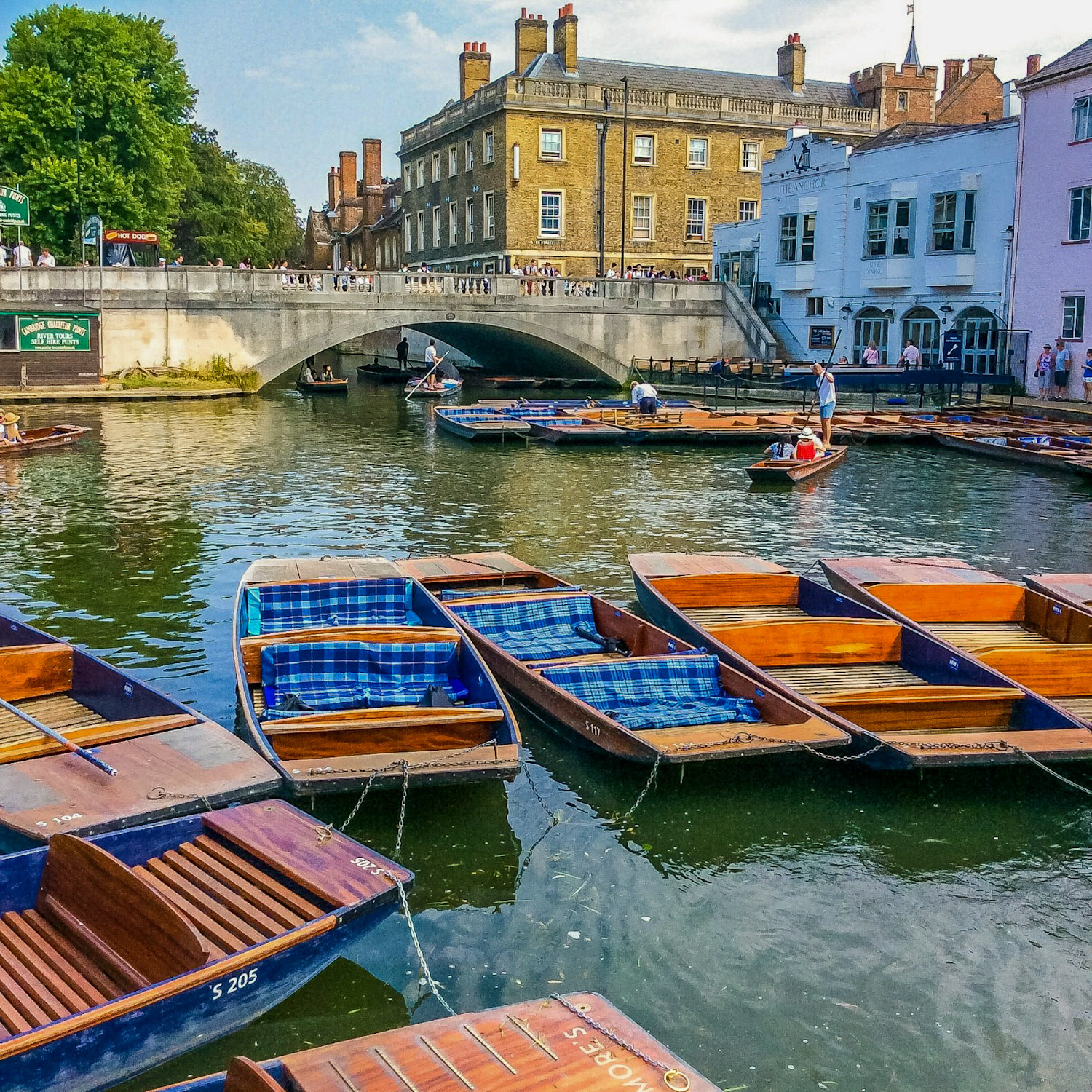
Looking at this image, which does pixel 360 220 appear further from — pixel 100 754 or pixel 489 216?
pixel 100 754

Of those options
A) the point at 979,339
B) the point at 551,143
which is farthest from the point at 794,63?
the point at 979,339

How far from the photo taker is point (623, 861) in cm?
690

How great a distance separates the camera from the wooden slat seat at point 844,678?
880 cm

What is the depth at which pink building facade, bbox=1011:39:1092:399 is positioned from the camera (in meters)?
31.2

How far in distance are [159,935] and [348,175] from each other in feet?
262

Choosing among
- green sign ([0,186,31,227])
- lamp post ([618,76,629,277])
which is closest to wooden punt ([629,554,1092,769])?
green sign ([0,186,31,227])

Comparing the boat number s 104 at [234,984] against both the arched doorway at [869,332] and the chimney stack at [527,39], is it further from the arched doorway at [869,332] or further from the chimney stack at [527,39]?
the chimney stack at [527,39]

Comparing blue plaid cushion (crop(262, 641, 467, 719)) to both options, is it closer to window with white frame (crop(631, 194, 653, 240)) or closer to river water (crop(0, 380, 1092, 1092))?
river water (crop(0, 380, 1092, 1092))

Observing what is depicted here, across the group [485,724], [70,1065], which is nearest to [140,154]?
[485,724]

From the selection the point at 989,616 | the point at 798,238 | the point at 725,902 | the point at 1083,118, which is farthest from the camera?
the point at 798,238

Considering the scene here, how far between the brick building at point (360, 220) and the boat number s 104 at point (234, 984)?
6404cm

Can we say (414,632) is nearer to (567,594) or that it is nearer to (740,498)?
(567,594)

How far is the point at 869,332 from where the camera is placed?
39.7 metres

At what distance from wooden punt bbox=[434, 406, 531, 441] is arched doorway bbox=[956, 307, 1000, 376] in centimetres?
1492
